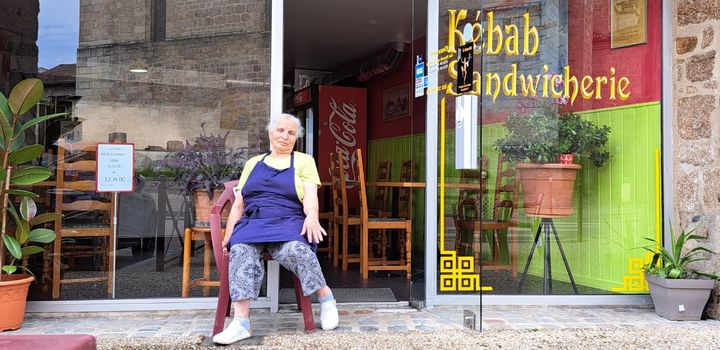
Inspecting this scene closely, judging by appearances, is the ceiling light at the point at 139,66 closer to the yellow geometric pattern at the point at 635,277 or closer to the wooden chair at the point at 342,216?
the wooden chair at the point at 342,216

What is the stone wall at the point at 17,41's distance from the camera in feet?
12.2

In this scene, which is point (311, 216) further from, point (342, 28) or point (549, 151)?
point (342, 28)

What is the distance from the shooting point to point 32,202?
11.4 ft

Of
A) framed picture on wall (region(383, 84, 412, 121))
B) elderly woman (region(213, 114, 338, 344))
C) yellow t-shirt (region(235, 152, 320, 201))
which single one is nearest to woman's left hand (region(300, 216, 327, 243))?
elderly woman (region(213, 114, 338, 344))

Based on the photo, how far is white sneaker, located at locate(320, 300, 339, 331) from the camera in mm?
3238

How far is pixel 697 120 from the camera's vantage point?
3805 mm

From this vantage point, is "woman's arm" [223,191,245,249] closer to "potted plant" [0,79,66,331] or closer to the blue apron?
the blue apron

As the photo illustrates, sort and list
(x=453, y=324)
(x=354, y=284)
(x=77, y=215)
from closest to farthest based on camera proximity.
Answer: (x=453, y=324), (x=77, y=215), (x=354, y=284)

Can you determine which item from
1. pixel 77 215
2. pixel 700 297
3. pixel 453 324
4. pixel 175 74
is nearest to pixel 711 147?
pixel 700 297

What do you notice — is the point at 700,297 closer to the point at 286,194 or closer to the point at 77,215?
the point at 286,194

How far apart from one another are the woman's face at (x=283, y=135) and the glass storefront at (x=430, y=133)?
483mm

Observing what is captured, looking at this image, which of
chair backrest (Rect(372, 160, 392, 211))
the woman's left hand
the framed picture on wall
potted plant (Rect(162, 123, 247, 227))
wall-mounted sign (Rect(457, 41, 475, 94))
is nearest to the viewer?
the woman's left hand

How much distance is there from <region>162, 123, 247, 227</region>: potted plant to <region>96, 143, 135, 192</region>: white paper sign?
213 millimetres

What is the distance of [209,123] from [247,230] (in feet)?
3.57
